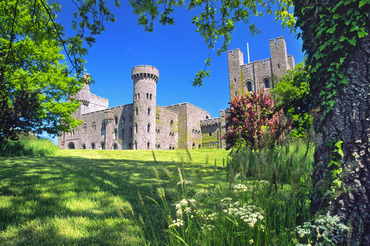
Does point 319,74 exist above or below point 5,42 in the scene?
below

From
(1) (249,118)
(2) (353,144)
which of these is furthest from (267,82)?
(2) (353,144)

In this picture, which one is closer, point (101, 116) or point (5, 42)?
point (5, 42)

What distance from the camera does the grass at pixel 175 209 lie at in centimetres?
201

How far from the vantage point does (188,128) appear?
43969 mm

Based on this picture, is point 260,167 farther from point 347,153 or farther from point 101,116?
point 101,116

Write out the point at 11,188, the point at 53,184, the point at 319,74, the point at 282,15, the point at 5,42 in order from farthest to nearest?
1. the point at 5,42
2. the point at 282,15
3. the point at 53,184
4. the point at 11,188
5. the point at 319,74

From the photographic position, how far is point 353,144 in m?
2.24

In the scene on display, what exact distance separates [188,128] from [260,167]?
4172 centimetres

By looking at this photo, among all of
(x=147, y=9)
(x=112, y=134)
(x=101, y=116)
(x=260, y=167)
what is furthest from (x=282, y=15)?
(x=101, y=116)

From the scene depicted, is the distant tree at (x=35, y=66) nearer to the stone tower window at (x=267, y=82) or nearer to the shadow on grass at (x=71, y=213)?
the shadow on grass at (x=71, y=213)

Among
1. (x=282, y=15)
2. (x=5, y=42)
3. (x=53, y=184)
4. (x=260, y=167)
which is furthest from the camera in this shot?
(x=5, y=42)

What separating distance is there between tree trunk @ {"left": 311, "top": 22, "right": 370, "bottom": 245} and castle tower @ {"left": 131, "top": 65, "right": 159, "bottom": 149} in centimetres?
3714

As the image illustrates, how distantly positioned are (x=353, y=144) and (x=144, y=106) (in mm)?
38398

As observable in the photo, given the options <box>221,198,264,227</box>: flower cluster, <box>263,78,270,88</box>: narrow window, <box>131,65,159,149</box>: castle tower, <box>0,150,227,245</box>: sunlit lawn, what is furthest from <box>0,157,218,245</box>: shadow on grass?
<box>263,78,270,88</box>: narrow window
